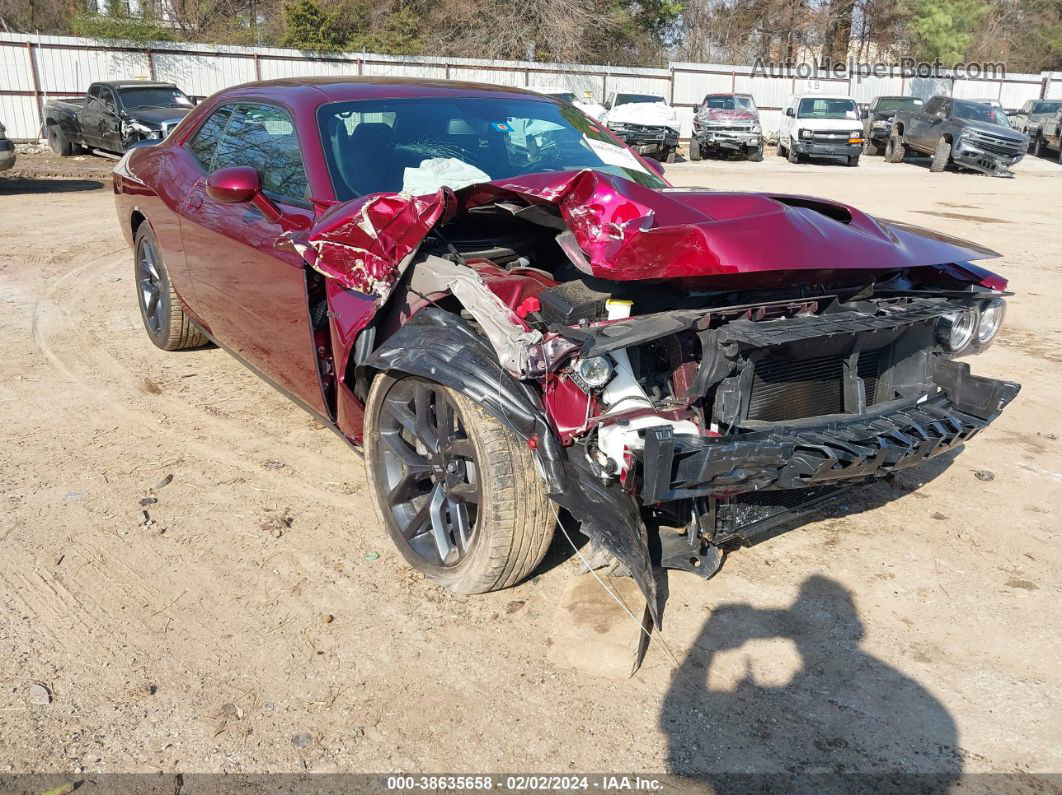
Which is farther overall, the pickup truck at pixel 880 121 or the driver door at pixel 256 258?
the pickup truck at pixel 880 121

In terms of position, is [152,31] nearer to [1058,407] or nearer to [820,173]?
[820,173]

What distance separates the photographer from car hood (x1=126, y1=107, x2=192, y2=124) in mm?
16641

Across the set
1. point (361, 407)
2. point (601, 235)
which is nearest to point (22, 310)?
point (361, 407)

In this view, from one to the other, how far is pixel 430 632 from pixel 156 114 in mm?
16714

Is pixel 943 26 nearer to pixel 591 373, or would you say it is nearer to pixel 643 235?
pixel 643 235

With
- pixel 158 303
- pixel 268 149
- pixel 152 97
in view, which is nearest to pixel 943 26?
pixel 152 97

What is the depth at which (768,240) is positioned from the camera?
113 inches

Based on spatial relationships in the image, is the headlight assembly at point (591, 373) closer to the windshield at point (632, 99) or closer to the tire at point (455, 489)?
the tire at point (455, 489)

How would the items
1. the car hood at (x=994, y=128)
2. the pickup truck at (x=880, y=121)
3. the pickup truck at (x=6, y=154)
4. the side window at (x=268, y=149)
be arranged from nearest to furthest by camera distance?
the side window at (x=268, y=149), the pickup truck at (x=6, y=154), the car hood at (x=994, y=128), the pickup truck at (x=880, y=121)

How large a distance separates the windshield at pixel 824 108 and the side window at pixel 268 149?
21.6 m

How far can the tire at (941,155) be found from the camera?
21.7 meters

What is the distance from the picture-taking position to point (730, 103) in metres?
24.2

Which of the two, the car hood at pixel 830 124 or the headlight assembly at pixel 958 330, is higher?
the car hood at pixel 830 124

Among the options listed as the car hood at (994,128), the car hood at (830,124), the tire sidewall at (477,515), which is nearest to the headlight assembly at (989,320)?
the tire sidewall at (477,515)
